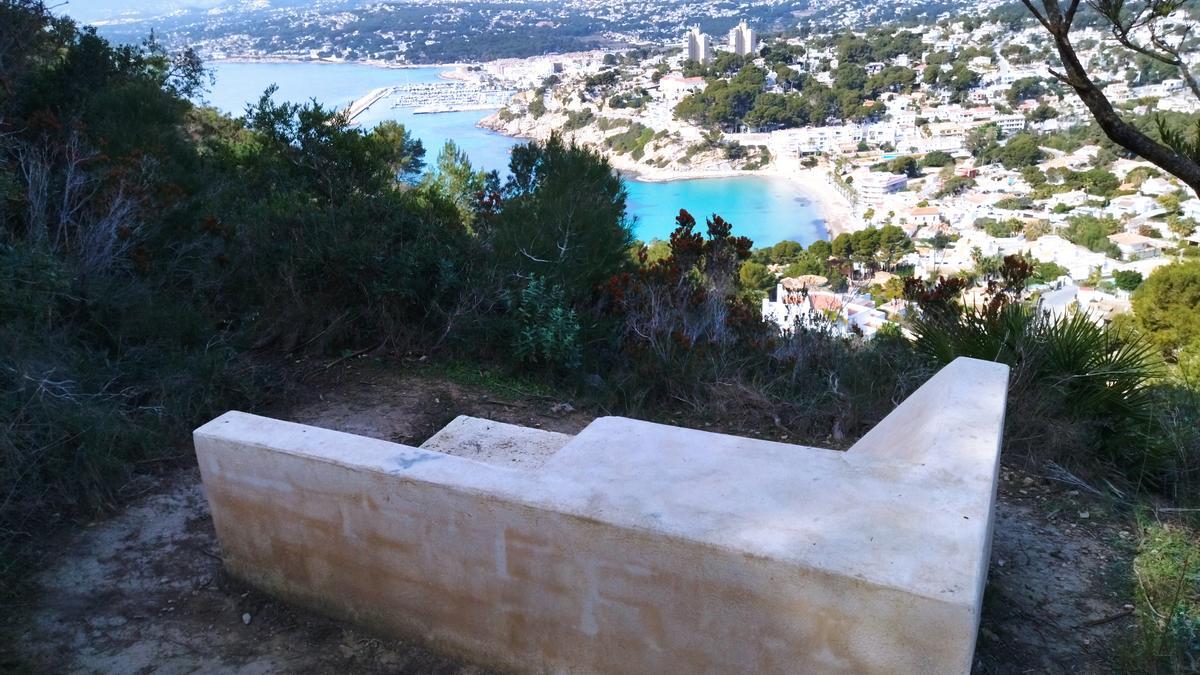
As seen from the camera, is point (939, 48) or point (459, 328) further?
point (939, 48)

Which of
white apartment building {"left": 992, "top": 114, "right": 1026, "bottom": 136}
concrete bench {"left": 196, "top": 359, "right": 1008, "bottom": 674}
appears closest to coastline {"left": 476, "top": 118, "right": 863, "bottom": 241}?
white apartment building {"left": 992, "top": 114, "right": 1026, "bottom": 136}

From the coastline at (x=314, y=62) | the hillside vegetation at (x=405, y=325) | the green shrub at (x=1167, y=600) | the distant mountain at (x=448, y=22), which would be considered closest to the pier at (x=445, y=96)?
the coastline at (x=314, y=62)

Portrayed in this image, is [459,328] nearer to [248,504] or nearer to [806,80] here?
[248,504]

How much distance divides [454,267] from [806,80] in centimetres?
6315

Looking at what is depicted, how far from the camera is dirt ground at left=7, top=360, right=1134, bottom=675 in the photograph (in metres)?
2.99

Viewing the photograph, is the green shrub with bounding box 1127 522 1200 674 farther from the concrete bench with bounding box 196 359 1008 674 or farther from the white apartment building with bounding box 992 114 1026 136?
the white apartment building with bounding box 992 114 1026 136

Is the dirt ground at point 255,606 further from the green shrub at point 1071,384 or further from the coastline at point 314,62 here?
A: the coastline at point 314,62

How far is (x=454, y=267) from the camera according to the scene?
6.48 meters

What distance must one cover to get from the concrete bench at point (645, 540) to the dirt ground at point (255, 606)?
0.41ft

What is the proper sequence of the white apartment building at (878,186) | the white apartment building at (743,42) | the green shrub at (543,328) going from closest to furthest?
1. the green shrub at (543,328)
2. the white apartment building at (878,186)
3. the white apartment building at (743,42)

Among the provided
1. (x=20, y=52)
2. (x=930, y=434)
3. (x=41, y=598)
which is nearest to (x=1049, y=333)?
(x=930, y=434)

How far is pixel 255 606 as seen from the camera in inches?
131

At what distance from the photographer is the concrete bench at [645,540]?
7.39 ft

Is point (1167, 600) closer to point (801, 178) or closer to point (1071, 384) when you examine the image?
point (1071, 384)
